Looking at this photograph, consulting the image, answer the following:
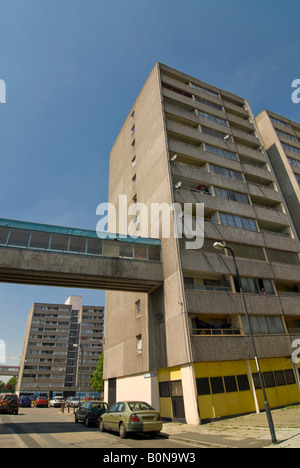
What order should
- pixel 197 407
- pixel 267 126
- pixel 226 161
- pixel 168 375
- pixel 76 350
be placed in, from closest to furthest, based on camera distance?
pixel 197 407 < pixel 168 375 < pixel 226 161 < pixel 267 126 < pixel 76 350

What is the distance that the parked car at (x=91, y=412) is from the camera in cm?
1721

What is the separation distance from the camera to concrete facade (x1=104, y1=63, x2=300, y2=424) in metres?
18.8

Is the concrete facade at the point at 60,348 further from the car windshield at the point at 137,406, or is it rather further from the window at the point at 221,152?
the car windshield at the point at 137,406

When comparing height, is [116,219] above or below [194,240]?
above

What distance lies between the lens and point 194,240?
22.8m

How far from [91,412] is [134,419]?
709cm

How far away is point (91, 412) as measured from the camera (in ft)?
57.2

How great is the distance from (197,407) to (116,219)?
22.9 metres

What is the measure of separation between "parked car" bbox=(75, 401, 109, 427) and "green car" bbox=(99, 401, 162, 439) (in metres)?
4.29

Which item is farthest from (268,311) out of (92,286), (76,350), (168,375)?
(76,350)

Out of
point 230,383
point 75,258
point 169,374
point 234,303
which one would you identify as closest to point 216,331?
point 234,303

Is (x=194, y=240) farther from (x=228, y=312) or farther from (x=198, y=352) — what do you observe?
(x=198, y=352)

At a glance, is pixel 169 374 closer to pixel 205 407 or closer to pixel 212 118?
pixel 205 407

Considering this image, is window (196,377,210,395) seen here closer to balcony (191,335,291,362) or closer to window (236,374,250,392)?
balcony (191,335,291,362)
